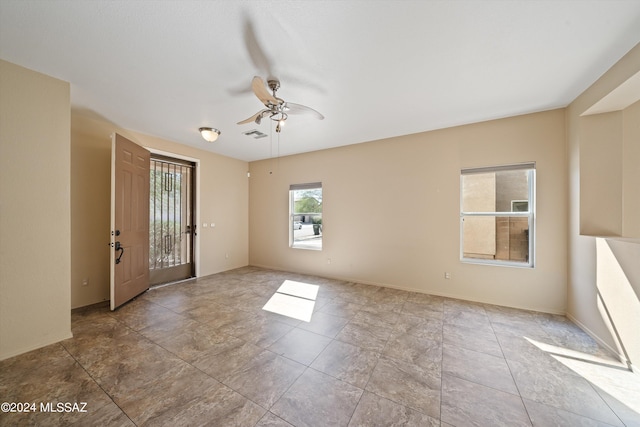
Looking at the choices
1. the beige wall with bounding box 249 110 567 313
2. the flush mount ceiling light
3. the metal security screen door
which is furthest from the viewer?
the metal security screen door

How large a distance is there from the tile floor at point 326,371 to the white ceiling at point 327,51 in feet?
9.08

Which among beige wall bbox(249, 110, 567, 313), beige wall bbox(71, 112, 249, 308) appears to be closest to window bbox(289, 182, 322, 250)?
beige wall bbox(249, 110, 567, 313)

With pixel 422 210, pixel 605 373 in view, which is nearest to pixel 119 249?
pixel 422 210

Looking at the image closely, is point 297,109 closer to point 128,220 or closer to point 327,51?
point 327,51

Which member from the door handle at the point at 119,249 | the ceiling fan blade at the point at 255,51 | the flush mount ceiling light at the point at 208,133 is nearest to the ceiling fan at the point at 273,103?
the ceiling fan blade at the point at 255,51

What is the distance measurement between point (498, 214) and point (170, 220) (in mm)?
5784

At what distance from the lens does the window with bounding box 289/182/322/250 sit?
16.4ft

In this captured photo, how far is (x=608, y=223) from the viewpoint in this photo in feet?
8.15

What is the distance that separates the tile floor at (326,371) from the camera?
149 centimetres

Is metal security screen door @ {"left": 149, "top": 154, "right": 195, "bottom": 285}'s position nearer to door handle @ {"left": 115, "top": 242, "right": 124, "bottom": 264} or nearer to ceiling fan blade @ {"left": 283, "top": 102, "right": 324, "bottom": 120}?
door handle @ {"left": 115, "top": 242, "right": 124, "bottom": 264}

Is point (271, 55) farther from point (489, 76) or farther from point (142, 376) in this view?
point (142, 376)

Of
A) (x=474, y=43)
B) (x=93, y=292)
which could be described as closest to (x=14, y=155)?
(x=93, y=292)

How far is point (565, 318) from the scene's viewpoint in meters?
2.85

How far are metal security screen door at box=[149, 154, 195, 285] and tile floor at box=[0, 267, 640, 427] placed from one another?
134cm
